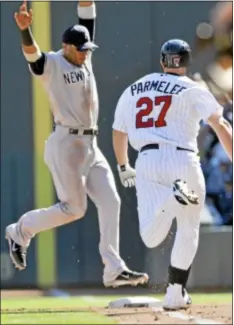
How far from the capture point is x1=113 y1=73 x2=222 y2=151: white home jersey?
26.2 feet

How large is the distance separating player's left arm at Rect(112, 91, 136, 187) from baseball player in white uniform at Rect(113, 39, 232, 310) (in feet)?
0.48

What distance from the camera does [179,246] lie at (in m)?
7.89

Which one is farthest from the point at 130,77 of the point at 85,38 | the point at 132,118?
the point at 132,118

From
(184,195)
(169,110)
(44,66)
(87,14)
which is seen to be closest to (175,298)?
(184,195)

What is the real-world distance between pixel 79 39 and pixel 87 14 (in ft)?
1.46

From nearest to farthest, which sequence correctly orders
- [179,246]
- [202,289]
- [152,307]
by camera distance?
[179,246]
[152,307]
[202,289]

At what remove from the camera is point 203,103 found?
7.97 meters

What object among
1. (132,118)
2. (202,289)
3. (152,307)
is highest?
(132,118)

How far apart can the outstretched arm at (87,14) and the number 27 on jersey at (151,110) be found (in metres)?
A: 1.38

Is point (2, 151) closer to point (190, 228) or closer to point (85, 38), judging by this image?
point (85, 38)

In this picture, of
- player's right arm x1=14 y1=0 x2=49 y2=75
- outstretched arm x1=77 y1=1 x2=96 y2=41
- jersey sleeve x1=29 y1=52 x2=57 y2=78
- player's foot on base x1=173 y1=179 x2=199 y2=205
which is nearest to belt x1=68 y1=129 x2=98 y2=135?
jersey sleeve x1=29 y1=52 x2=57 y2=78

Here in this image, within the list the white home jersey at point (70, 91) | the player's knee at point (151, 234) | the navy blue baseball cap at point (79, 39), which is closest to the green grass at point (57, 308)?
the player's knee at point (151, 234)

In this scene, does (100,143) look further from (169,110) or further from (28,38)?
(169,110)

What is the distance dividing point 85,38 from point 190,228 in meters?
1.87
